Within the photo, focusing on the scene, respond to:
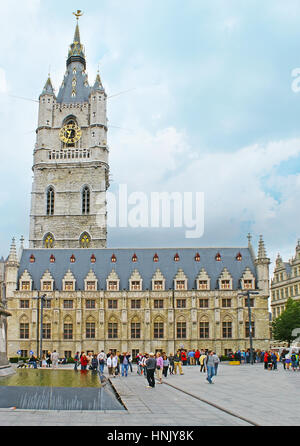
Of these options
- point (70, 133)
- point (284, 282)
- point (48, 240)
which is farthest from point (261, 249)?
point (70, 133)

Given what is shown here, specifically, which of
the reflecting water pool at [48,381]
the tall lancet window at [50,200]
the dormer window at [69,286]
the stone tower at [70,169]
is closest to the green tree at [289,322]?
the dormer window at [69,286]

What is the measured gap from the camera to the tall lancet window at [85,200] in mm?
83125

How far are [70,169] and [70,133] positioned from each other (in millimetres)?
8894

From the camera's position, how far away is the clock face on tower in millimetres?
89312

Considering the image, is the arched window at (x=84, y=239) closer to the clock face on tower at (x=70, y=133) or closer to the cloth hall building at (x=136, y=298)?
the cloth hall building at (x=136, y=298)

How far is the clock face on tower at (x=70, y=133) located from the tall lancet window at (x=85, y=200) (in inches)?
440

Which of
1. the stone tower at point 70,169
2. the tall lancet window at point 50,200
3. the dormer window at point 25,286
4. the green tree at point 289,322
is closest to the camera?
the dormer window at point 25,286

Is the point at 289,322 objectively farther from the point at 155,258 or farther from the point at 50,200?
the point at 50,200

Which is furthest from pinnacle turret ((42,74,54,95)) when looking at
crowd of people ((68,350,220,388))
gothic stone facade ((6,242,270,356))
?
crowd of people ((68,350,220,388))

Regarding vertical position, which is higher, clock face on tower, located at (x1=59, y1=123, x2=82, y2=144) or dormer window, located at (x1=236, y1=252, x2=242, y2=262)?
clock face on tower, located at (x1=59, y1=123, x2=82, y2=144)

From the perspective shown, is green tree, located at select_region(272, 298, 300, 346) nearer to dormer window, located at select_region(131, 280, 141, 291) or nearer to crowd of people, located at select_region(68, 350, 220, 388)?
dormer window, located at select_region(131, 280, 141, 291)

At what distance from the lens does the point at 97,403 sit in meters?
14.1
